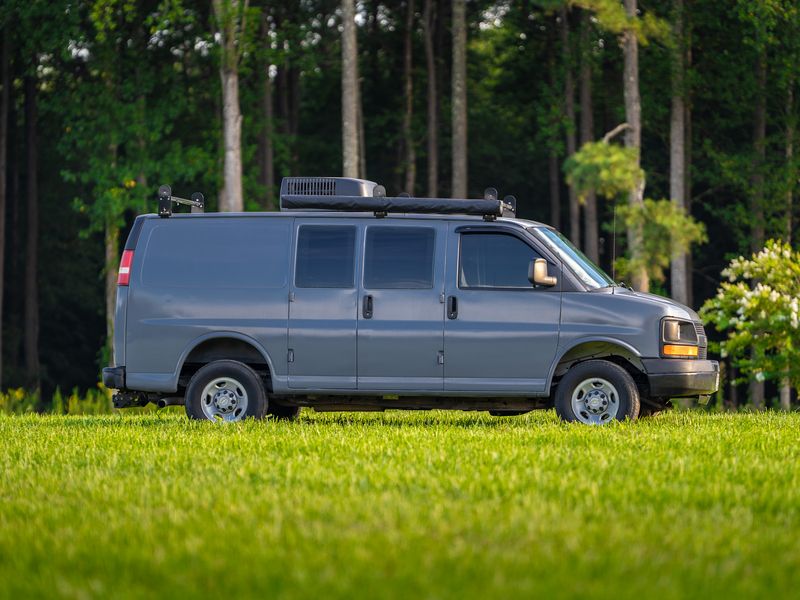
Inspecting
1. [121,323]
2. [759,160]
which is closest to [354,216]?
[121,323]

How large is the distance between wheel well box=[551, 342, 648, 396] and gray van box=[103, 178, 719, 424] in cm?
2

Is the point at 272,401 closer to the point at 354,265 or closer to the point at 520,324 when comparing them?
the point at 354,265

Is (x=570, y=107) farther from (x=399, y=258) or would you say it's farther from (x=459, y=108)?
(x=399, y=258)

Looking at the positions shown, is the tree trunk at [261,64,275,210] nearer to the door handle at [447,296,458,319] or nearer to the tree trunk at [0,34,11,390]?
the tree trunk at [0,34,11,390]

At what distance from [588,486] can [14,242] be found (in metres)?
41.8

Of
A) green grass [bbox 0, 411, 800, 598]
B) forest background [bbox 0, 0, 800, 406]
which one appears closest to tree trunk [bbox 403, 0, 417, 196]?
forest background [bbox 0, 0, 800, 406]

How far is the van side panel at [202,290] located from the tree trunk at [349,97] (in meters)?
14.7

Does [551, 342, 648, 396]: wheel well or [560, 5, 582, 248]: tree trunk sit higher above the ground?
[560, 5, 582, 248]: tree trunk

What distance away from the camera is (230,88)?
29172mm

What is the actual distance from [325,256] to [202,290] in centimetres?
130

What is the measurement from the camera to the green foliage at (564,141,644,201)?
2825 centimetres

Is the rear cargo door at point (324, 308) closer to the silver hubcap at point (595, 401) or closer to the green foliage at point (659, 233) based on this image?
the silver hubcap at point (595, 401)

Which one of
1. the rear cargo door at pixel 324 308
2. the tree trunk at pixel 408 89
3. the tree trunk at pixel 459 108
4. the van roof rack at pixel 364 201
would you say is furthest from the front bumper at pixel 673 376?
the tree trunk at pixel 408 89

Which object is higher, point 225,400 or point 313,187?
point 313,187
